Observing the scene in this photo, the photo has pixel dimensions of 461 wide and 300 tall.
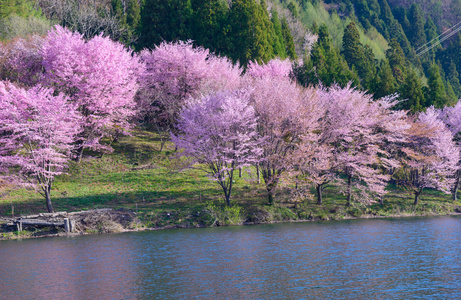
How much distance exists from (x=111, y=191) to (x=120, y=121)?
39.0ft

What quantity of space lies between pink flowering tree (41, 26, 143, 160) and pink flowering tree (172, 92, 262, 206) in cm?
1137

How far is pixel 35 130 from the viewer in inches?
1799

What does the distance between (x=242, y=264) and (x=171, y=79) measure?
38.5 meters

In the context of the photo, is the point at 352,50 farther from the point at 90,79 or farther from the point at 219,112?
the point at 90,79

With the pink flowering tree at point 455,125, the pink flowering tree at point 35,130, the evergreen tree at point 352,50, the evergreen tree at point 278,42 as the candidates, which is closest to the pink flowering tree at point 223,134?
the pink flowering tree at point 35,130

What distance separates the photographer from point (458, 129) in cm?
6091

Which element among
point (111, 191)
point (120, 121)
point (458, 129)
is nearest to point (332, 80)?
point (458, 129)

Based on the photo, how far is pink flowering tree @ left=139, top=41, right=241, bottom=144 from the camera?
61719mm

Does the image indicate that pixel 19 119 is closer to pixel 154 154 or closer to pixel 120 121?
pixel 120 121

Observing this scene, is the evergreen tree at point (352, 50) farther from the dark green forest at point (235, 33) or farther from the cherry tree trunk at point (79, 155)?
the cherry tree trunk at point (79, 155)

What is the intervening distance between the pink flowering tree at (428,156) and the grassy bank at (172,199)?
208 centimetres

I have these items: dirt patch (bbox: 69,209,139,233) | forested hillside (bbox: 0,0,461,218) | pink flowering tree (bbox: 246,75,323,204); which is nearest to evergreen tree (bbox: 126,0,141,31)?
forested hillside (bbox: 0,0,461,218)

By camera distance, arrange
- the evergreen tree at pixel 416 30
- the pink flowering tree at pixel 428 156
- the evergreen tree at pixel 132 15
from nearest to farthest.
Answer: the pink flowering tree at pixel 428 156, the evergreen tree at pixel 132 15, the evergreen tree at pixel 416 30

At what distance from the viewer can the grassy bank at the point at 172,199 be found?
151ft
